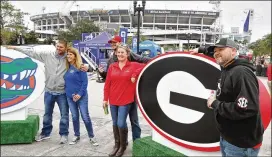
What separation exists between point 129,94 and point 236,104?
6.20 ft

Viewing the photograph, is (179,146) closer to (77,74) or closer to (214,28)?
(77,74)

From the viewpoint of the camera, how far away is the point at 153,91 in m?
3.37

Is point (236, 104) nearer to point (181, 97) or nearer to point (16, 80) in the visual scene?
point (181, 97)

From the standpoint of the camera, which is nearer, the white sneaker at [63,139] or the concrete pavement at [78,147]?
the concrete pavement at [78,147]

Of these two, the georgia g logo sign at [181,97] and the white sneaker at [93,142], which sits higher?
the georgia g logo sign at [181,97]

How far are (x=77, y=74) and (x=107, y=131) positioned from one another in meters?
1.38

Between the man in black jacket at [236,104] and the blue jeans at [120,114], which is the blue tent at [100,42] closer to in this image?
the blue jeans at [120,114]

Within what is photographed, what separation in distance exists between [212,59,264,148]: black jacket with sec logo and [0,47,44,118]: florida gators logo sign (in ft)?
10.0

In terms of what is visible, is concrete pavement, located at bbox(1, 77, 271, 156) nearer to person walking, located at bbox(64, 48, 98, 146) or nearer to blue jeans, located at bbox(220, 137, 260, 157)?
person walking, located at bbox(64, 48, 98, 146)

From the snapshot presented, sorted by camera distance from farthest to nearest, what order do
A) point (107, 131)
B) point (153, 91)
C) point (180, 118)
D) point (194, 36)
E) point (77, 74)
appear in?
point (194, 36) < point (107, 131) < point (77, 74) < point (153, 91) < point (180, 118)

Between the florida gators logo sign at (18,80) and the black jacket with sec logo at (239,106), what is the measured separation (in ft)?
10.0

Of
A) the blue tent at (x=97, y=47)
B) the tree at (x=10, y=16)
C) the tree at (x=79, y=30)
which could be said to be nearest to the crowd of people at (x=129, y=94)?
the blue tent at (x=97, y=47)

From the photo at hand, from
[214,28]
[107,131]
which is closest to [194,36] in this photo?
[214,28]

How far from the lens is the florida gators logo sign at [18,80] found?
13.5ft
